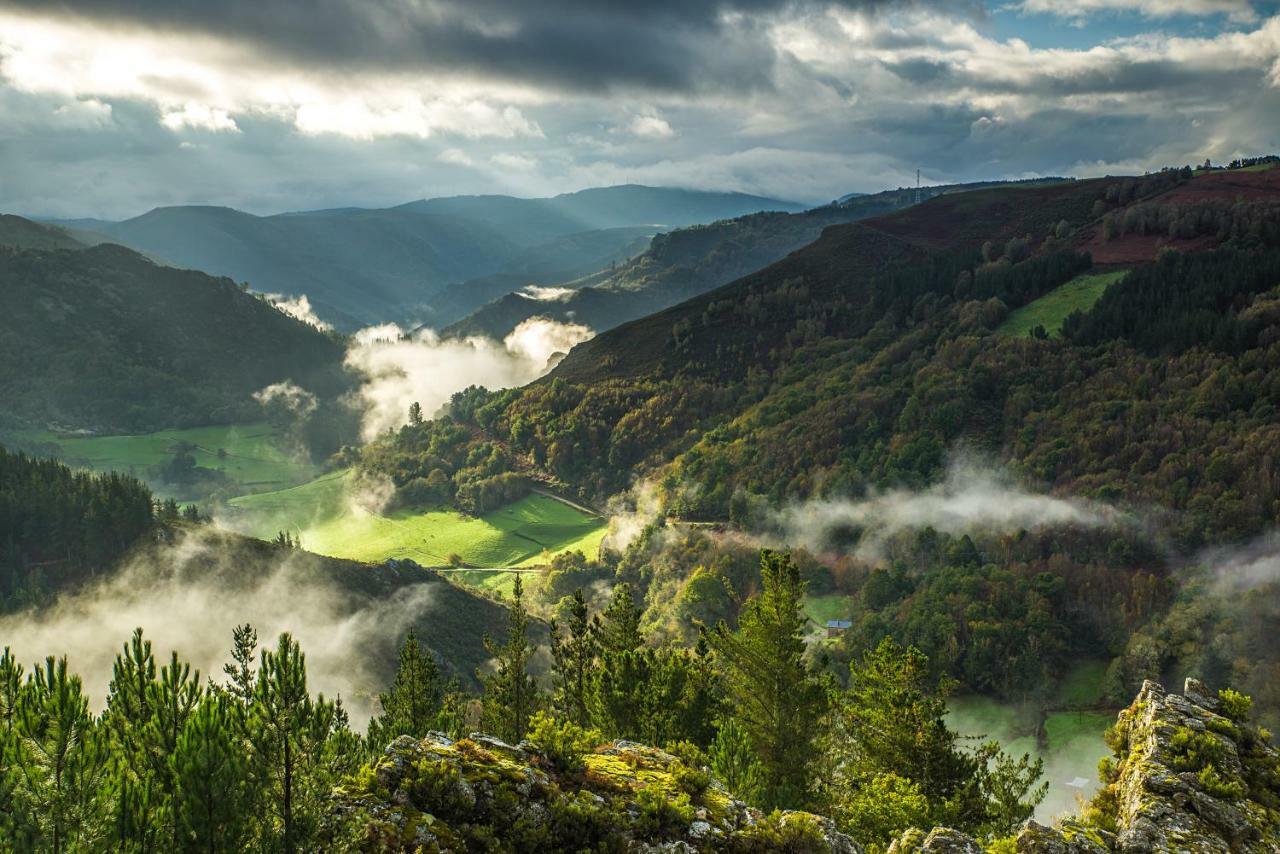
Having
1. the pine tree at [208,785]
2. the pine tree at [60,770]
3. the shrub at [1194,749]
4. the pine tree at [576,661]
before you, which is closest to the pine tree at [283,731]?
the pine tree at [208,785]

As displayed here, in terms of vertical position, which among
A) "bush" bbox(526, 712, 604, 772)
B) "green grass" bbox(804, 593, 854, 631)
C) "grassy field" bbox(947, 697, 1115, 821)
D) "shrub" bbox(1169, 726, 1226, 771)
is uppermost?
"bush" bbox(526, 712, 604, 772)

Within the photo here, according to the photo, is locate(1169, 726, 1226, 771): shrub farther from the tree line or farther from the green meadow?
the green meadow

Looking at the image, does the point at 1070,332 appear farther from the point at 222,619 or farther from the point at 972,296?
the point at 222,619

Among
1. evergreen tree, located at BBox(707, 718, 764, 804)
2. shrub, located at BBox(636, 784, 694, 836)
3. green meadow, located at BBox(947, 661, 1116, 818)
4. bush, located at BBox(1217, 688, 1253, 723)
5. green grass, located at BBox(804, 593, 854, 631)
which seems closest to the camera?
shrub, located at BBox(636, 784, 694, 836)

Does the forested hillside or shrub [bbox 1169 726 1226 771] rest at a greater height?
shrub [bbox 1169 726 1226 771]

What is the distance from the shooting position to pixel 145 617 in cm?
10388

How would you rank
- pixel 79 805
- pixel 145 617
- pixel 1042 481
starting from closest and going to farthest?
pixel 79 805 → pixel 145 617 → pixel 1042 481

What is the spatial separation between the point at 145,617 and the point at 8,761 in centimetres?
10511

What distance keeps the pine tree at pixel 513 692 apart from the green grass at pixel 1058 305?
5959 inches

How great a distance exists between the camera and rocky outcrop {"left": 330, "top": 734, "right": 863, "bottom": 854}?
60.3 ft

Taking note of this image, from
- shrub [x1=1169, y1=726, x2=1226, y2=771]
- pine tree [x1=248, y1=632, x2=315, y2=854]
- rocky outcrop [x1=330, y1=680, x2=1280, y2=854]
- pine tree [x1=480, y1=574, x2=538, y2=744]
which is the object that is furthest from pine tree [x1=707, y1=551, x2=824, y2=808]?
pine tree [x1=248, y1=632, x2=315, y2=854]

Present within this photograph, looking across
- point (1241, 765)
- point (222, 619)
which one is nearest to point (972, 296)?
point (222, 619)

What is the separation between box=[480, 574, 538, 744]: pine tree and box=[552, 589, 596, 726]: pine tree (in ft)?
6.96

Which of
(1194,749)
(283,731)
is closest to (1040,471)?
(1194,749)
